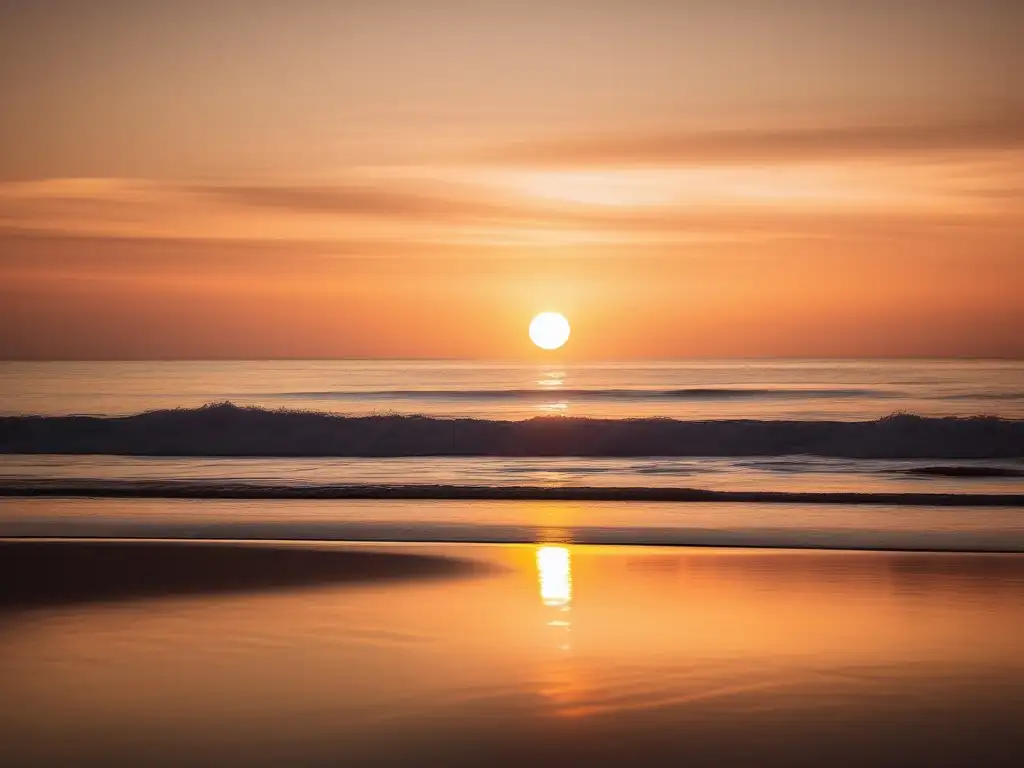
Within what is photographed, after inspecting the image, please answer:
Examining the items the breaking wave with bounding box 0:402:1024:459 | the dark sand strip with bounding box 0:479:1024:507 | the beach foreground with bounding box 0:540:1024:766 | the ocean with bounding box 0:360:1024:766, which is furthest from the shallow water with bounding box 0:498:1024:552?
the breaking wave with bounding box 0:402:1024:459

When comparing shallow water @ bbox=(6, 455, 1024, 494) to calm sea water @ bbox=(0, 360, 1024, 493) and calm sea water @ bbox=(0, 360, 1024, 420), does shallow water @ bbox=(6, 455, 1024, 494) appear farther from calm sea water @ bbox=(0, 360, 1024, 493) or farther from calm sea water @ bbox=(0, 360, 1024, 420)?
calm sea water @ bbox=(0, 360, 1024, 420)

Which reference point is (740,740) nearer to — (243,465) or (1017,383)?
(243,465)

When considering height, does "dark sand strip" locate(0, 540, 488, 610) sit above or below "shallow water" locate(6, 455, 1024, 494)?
above

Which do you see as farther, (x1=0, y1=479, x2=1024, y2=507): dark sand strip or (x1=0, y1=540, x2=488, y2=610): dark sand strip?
(x1=0, y1=479, x2=1024, y2=507): dark sand strip

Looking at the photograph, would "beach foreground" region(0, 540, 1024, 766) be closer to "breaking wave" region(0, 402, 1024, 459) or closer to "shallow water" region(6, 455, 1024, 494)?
"shallow water" region(6, 455, 1024, 494)

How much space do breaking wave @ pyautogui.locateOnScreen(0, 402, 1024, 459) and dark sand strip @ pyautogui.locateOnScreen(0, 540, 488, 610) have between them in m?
19.4

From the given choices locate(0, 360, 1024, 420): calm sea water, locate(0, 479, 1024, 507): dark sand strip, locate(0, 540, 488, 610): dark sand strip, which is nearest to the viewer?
locate(0, 540, 488, 610): dark sand strip

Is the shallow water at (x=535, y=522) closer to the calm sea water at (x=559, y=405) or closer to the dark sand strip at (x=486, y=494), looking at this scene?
the dark sand strip at (x=486, y=494)

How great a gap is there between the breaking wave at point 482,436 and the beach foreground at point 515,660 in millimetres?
20989

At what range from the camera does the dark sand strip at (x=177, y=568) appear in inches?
398

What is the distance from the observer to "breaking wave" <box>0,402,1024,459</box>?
32.6 meters

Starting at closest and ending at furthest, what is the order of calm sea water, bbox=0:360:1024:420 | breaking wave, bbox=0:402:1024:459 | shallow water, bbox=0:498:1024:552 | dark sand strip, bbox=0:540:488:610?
dark sand strip, bbox=0:540:488:610, shallow water, bbox=0:498:1024:552, breaking wave, bbox=0:402:1024:459, calm sea water, bbox=0:360:1024:420

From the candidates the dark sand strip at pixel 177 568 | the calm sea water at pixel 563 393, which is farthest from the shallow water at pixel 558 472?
the calm sea water at pixel 563 393

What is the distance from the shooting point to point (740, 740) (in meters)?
5.80
